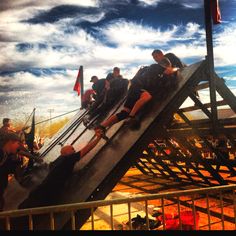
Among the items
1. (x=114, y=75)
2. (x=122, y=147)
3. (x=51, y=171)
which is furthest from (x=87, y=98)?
(x=122, y=147)

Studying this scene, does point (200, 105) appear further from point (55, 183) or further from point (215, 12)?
point (55, 183)

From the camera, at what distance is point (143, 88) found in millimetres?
4957

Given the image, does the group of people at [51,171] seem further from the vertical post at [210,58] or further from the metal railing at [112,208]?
the vertical post at [210,58]

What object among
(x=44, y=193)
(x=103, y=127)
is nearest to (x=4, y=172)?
(x=44, y=193)

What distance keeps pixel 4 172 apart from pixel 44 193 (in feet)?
2.43

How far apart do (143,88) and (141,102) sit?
54 centimetres

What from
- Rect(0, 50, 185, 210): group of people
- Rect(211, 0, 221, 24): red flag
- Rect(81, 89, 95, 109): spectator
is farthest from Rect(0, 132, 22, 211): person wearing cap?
Rect(81, 89, 95, 109): spectator

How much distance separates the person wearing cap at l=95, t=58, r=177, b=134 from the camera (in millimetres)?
4609

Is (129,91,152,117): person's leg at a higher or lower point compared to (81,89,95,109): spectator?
lower

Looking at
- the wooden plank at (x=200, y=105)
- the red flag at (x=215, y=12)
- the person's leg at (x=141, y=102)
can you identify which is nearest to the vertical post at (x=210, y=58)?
the red flag at (x=215, y=12)

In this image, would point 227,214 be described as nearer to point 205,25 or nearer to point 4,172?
point 205,25

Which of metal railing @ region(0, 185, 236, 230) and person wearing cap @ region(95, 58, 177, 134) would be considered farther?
person wearing cap @ region(95, 58, 177, 134)

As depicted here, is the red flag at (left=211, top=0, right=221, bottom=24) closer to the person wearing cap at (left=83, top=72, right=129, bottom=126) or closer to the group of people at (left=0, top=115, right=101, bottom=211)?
the person wearing cap at (left=83, top=72, right=129, bottom=126)

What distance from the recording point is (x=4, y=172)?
13.5 ft
